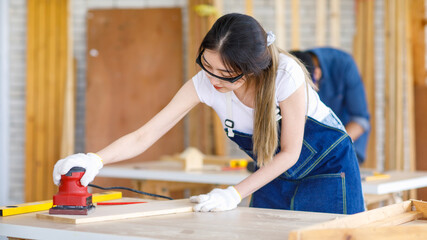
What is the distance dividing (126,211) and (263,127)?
56 cm

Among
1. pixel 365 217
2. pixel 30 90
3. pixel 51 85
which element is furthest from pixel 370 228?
pixel 30 90

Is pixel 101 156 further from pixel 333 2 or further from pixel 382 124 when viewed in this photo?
pixel 382 124

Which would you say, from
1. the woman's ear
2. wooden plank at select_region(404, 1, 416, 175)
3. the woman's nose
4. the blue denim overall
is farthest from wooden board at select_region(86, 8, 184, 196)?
the woman's nose

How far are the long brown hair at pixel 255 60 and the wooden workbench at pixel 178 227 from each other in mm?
294

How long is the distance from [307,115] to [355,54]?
3.34 m

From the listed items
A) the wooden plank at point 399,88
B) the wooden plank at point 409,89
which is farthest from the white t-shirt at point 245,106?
the wooden plank at point 409,89

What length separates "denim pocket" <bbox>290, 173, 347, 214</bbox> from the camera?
7.29 ft

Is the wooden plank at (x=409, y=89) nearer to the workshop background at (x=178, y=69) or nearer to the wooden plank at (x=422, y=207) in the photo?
the workshop background at (x=178, y=69)

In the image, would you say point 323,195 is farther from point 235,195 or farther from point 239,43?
Answer: point 239,43

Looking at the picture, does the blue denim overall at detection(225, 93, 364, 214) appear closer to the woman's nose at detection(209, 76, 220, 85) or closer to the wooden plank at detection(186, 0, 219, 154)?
the woman's nose at detection(209, 76, 220, 85)

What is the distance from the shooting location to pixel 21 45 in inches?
255

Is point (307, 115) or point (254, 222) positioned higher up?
point (307, 115)

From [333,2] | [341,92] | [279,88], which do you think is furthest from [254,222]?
[333,2]

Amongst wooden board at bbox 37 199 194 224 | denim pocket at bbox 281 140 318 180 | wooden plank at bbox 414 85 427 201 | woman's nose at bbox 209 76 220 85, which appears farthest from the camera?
wooden plank at bbox 414 85 427 201
